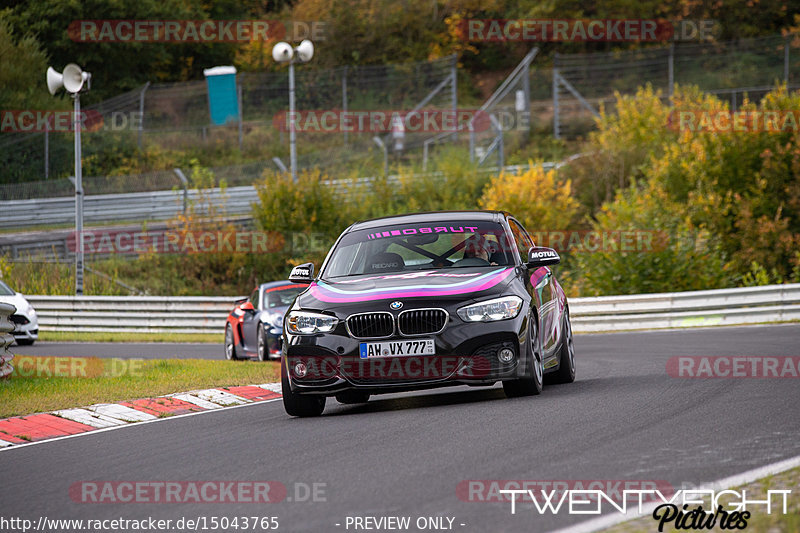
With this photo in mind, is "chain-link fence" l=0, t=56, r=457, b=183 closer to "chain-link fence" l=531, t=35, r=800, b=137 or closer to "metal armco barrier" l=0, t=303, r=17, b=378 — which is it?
"chain-link fence" l=531, t=35, r=800, b=137

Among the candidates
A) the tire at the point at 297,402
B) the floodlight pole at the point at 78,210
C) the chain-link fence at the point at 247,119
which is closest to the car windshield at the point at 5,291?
the floodlight pole at the point at 78,210

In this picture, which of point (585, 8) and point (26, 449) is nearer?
point (26, 449)

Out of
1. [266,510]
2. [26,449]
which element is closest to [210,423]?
[26,449]

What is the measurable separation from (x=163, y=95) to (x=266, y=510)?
4140 centimetres

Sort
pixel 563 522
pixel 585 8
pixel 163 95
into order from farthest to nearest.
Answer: pixel 585 8 < pixel 163 95 < pixel 563 522

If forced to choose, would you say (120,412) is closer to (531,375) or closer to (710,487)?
(531,375)

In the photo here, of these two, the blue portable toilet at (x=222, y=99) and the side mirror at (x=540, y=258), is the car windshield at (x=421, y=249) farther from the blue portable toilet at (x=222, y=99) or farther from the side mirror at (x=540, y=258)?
the blue portable toilet at (x=222, y=99)

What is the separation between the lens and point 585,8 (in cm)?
6341

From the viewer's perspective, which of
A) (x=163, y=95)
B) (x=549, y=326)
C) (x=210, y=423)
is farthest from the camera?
(x=163, y=95)

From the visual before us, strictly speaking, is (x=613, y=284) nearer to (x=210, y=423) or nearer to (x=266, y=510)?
A: (x=210, y=423)

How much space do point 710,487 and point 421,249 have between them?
17.7ft

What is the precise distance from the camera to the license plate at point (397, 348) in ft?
32.0

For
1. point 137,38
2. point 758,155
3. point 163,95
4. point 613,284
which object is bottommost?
point 613,284

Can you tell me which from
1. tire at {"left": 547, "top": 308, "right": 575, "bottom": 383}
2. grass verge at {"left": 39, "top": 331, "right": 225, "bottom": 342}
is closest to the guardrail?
grass verge at {"left": 39, "top": 331, "right": 225, "bottom": 342}
